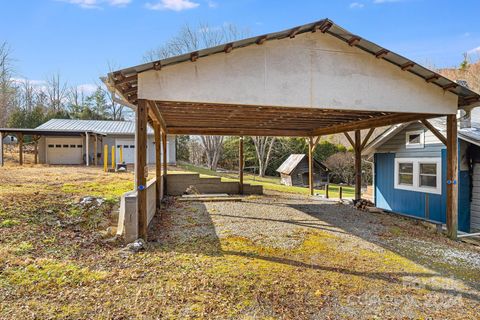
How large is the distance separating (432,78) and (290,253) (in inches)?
185

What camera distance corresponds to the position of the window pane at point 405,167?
32.0 ft

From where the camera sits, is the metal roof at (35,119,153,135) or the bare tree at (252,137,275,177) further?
the bare tree at (252,137,275,177)

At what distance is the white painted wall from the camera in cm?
534

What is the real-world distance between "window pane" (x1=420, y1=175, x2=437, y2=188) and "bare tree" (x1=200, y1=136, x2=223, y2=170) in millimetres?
18011

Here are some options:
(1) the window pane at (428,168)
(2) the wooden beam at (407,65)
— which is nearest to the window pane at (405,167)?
(1) the window pane at (428,168)

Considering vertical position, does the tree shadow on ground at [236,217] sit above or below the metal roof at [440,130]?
below

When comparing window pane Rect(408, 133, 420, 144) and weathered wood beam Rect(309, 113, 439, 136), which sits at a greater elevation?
weathered wood beam Rect(309, 113, 439, 136)

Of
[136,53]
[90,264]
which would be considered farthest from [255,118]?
[136,53]

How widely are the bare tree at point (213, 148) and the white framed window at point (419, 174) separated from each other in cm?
1703

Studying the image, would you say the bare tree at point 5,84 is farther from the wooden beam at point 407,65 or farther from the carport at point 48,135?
the wooden beam at point 407,65

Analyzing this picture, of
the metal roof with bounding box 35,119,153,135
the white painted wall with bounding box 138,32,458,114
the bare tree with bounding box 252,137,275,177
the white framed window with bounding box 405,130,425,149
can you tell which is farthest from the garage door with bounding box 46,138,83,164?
the white framed window with bounding box 405,130,425,149

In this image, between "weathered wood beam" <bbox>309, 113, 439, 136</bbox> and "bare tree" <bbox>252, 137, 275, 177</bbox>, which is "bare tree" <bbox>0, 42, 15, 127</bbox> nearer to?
"bare tree" <bbox>252, 137, 275, 177</bbox>

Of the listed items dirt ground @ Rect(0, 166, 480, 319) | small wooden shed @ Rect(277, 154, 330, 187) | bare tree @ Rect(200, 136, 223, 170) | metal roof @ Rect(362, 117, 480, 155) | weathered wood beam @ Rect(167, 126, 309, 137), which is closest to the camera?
dirt ground @ Rect(0, 166, 480, 319)

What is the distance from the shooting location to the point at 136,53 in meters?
25.8
